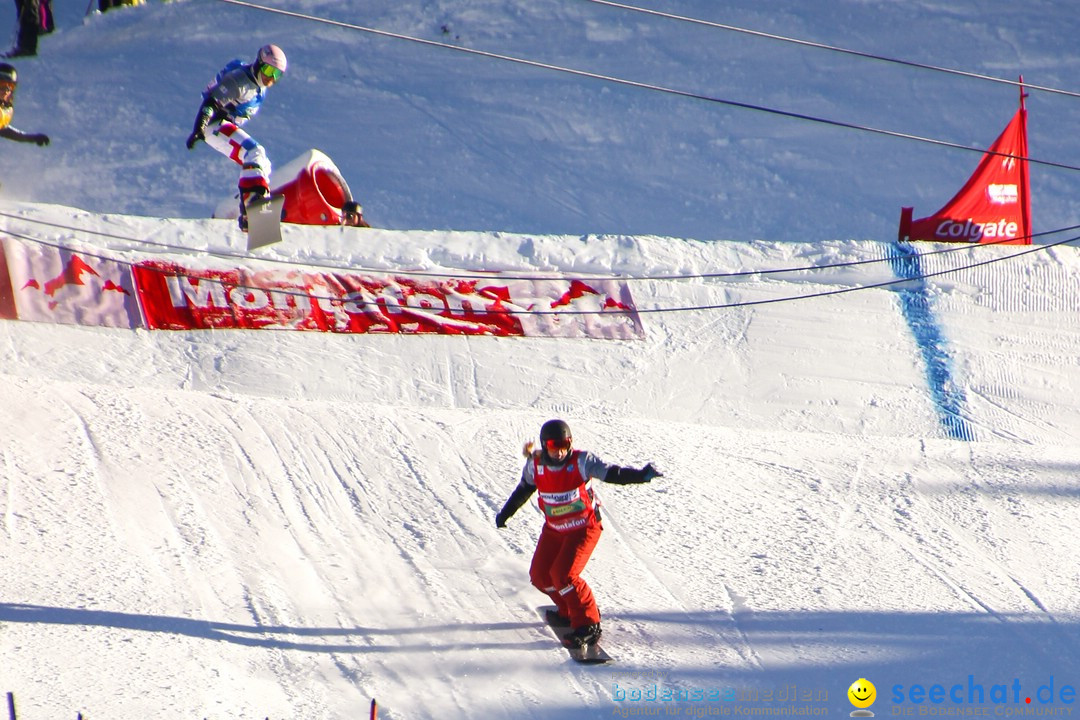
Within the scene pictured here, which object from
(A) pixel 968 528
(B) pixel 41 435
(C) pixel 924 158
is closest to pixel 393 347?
(B) pixel 41 435

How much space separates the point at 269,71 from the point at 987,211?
784 cm

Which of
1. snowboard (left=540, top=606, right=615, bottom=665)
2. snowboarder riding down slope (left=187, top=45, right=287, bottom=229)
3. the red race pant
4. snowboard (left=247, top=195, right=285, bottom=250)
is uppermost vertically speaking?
snowboarder riding down slope (left=187, top=45, right=287, bottom=229)

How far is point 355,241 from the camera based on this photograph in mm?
11164

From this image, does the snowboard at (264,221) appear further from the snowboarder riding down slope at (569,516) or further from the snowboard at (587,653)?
the snowboard at (587,653)

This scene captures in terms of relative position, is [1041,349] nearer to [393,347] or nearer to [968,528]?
[968,528]

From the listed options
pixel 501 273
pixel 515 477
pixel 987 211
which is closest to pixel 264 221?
pixel 501 273

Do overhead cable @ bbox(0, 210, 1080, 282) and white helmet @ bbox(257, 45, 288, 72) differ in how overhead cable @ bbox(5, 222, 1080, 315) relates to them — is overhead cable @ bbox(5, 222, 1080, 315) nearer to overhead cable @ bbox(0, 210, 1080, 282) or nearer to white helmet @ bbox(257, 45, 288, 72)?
overhead cable @ bbox(0, 210, 1080, 282)

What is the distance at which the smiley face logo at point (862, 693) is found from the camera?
5398 mm

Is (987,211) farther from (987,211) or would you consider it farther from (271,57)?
(271,57)

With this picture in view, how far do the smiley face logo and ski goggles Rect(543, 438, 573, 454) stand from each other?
185cm

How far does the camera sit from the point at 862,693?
5.47 metres

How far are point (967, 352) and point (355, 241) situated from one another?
6.10 m

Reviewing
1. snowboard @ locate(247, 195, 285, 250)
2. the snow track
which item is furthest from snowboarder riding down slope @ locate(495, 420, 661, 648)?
snowboard @ locate(247, 195, 285, 250)

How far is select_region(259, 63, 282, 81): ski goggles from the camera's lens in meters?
9.02
